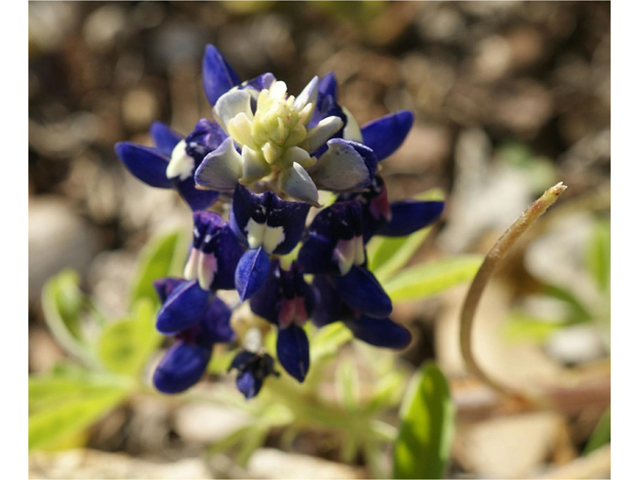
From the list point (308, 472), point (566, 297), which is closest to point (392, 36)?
point (566, 297)

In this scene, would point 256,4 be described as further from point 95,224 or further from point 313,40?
point 95,224

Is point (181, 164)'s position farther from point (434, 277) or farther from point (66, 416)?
point (66, 416)

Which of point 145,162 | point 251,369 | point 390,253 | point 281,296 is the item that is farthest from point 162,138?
point 390,253

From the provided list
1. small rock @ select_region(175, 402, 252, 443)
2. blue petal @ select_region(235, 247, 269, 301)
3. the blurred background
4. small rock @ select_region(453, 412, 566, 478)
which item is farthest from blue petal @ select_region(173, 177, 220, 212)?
small rock @ select_region(453, 412, 566, 478)

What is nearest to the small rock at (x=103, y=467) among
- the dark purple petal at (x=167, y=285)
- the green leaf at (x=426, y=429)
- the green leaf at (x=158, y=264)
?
the green leaf at (x=158, y=264)

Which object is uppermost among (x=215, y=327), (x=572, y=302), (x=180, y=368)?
(x=215, y=327)

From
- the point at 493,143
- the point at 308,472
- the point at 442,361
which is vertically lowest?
the point at 308,472

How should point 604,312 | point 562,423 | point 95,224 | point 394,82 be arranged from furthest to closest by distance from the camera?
point 394,82 → point 95,224 → point 604,312 → point 562,423
